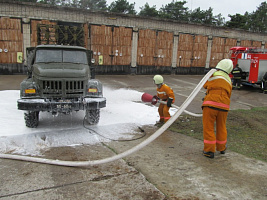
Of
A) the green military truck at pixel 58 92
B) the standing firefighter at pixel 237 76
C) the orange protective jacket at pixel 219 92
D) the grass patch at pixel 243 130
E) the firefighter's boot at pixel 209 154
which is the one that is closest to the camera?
the orange protective jacket at pixel 219 92

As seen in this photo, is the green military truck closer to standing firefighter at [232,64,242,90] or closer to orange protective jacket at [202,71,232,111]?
orange protective jacket at [202,71,232,111]

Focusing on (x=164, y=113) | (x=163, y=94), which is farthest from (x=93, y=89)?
(x=164, y=113)

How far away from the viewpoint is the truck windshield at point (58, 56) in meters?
6.26

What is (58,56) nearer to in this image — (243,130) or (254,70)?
(243,130)

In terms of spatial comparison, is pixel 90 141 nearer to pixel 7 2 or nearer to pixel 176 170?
pixel 176 170

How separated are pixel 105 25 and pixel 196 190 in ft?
52.5

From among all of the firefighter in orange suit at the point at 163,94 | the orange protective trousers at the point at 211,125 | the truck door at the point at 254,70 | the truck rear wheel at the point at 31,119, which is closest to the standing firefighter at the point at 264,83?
the truck door at the point at 254,70

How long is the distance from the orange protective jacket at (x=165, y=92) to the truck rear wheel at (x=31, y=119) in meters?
3.21

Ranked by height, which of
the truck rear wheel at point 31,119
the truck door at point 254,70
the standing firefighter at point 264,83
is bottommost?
the truck rear wheel at point 31,119

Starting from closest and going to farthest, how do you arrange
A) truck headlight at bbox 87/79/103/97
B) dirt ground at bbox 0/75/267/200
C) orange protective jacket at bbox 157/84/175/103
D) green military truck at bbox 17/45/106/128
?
dirt ground at bbox 0/75/267/200 < green military truck at bbox 17/45/106/128 < truck headlight at bbox 87/79/103/97 < orange protective jacket at bbox 157/84/175/103

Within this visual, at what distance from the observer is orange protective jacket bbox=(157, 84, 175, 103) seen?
6.17 m

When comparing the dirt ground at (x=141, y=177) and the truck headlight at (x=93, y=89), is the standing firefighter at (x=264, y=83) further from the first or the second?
the truck headlight at (x=93, y=89)

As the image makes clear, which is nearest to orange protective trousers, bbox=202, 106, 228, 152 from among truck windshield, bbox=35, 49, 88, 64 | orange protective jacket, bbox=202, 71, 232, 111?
orange protective jacket, bbox=202, 71, 232, 111

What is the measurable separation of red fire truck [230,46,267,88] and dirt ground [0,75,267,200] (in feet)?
34.3
